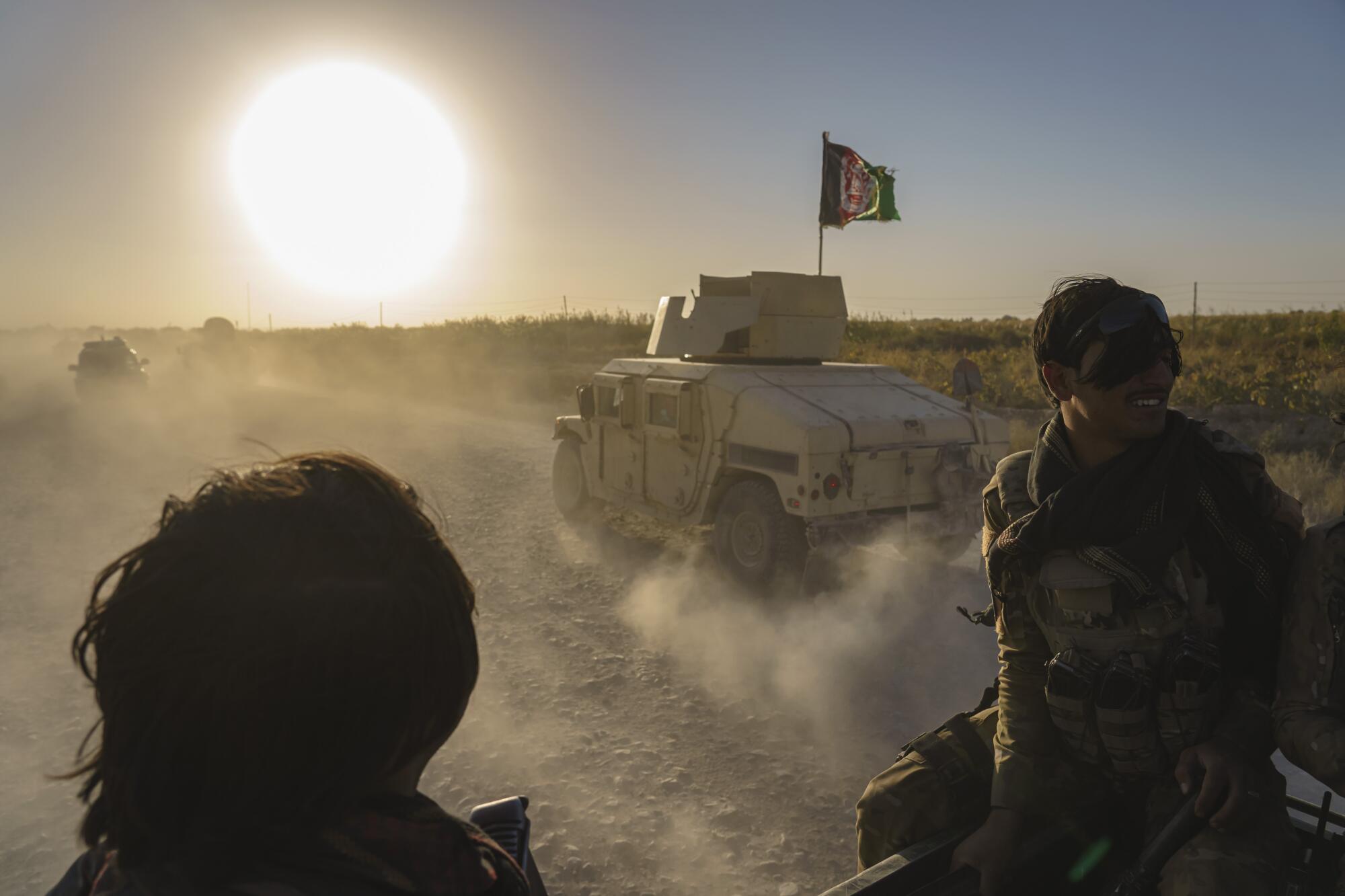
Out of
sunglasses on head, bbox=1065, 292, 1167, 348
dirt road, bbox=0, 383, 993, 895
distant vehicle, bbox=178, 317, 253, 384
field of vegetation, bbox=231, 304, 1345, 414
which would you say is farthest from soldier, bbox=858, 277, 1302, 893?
distant vehicle, bbox=178, 317, 253, 384

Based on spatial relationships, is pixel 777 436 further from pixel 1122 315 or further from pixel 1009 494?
pixel 1122 315

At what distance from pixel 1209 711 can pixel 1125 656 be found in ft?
0.68

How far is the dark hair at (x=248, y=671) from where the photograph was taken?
34.1 inches

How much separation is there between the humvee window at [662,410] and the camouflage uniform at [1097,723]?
5167 mm

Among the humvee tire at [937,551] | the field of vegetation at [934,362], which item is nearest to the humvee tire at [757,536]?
the humvee tire at [937,551]

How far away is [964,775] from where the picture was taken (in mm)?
2188

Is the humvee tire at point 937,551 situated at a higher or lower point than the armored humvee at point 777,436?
lower

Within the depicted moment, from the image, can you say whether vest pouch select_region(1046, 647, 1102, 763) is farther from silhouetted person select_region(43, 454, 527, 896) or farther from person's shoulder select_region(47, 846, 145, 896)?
person's shoulder select_region(47, 846, 145, 896)

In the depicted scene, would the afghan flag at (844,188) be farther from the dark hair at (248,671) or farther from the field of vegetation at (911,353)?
the dark hair at (248,671)

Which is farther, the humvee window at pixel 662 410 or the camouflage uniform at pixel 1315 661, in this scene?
the humvee window at pixel 662 410

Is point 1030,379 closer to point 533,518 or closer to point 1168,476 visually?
point 533,518

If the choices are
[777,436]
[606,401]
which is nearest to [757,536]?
[777,436]

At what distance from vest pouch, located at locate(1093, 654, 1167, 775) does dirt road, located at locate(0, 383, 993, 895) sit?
1.40 meters

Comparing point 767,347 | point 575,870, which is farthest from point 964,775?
point 767,347
